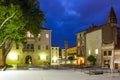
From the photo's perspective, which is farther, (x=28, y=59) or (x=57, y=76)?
(x=28, y=59)

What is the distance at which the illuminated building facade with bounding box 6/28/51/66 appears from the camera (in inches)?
3639

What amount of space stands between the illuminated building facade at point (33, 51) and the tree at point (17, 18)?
29.5 meters

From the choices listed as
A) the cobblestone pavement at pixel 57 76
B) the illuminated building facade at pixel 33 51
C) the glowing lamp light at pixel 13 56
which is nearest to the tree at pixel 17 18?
the cobblestone pavement at pixel 57 76

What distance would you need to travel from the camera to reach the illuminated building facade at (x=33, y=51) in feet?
303

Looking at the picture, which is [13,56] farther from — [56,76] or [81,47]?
[56,76]

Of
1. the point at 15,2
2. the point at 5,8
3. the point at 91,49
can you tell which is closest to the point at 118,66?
the point at 91,49

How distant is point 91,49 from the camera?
8750 cm

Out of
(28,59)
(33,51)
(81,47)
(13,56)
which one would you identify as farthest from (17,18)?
(81,47)

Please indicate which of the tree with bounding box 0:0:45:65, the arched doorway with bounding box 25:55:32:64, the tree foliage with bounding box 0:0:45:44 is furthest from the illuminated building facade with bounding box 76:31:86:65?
the tree foliage with bounding box 0:0:45:44

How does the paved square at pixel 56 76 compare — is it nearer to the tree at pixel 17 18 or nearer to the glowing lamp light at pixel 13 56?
the tree at pixel 17 18

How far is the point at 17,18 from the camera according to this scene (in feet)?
142

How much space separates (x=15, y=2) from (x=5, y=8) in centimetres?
956

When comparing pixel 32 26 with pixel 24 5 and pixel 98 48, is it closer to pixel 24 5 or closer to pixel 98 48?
pixel 24 5

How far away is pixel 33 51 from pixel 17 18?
51149 millimetres
